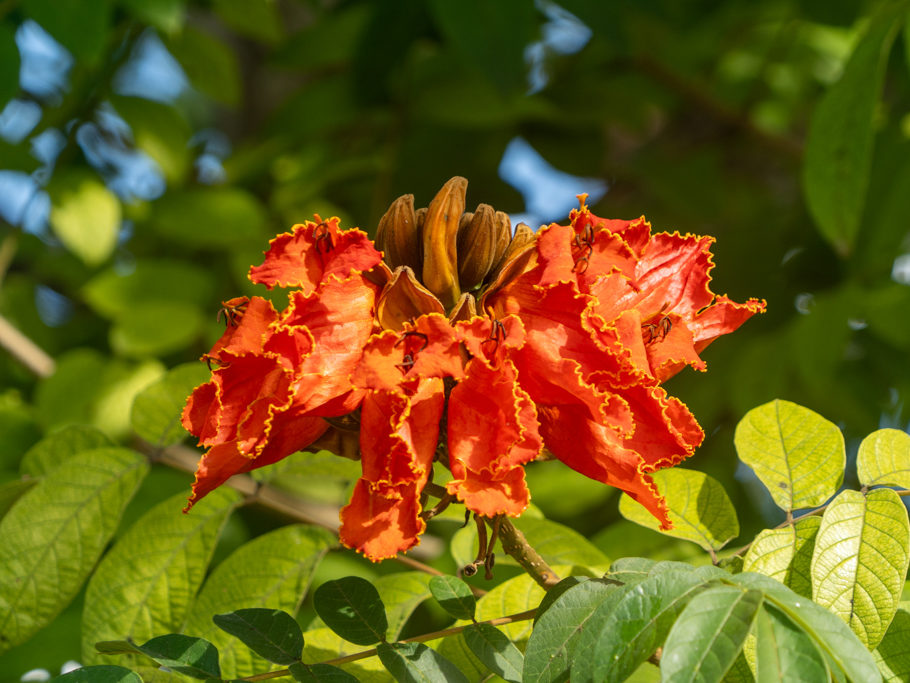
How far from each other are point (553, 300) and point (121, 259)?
2.49 meters

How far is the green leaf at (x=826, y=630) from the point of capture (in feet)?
2.58

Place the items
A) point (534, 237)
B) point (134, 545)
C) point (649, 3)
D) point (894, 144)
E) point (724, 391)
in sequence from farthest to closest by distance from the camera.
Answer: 1. point (724, 391)
2. point (894, 144)
3. point (649, 3)
4. point (134, 545)
5. point (534, 237)

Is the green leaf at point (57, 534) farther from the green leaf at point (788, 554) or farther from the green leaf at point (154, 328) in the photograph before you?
the green leaf at point (154, 328)

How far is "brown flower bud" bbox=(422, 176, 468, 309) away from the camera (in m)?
1.13

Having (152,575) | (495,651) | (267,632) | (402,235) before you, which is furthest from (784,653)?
(152,575)

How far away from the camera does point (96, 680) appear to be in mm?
917

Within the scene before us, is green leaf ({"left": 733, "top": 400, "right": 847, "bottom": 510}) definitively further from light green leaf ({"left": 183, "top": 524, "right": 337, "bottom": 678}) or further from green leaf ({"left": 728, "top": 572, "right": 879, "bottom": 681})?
→ light green leaf ({"left": 183, "top": 524, "right": 337, "bottom": 678})

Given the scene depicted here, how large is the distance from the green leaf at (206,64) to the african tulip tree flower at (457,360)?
176 centimetres

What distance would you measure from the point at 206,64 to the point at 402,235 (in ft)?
6.10

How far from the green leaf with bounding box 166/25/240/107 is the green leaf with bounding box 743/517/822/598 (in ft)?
7.32

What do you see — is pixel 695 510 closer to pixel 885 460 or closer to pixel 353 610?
pixel 885 460

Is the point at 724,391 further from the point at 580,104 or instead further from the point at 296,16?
the point at 296,16

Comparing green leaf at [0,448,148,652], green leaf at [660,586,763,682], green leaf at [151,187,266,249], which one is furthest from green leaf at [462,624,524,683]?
green leaf at [151,187,266,249]

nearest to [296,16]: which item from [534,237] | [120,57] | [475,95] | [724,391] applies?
[120,57]
